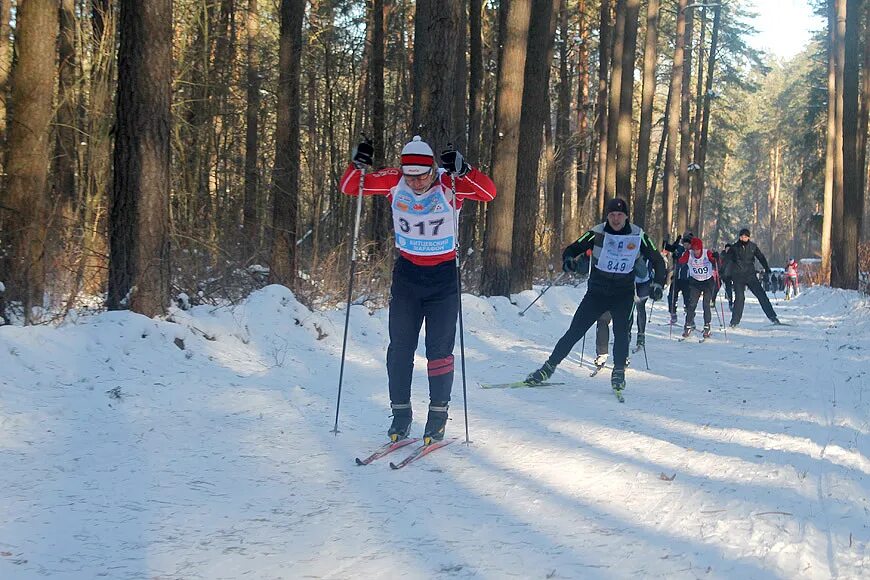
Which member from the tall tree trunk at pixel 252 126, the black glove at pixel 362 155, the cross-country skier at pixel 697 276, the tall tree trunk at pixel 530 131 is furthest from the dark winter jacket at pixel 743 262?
the black glove at pixel 362 155

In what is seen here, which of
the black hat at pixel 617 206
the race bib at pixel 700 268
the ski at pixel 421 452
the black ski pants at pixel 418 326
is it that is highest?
the black hat at pixel 617 206

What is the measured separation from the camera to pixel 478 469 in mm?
5504

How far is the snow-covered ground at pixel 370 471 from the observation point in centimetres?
383

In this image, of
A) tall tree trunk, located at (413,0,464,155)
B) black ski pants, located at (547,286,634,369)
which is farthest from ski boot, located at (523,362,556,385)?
tall tree trunk, located at (413,0,464,155)

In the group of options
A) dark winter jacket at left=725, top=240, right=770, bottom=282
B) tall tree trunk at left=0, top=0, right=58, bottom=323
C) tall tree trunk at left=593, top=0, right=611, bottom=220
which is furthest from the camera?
tall tree trunk at left=593, top=0, right=611, bottom=220

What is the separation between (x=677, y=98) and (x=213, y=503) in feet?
95.6

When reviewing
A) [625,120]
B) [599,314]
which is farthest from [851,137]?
[599,314]

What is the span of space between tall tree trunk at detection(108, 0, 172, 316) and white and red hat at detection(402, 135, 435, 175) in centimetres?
355

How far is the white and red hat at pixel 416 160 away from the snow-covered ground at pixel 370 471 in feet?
6.97

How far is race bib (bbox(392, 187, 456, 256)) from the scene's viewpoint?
247 inches

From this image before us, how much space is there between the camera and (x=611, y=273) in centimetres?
930

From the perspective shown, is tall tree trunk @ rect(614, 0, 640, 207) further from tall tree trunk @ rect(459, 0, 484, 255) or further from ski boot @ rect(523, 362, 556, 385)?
ski boot @ rect(523, 362, 556, 385)

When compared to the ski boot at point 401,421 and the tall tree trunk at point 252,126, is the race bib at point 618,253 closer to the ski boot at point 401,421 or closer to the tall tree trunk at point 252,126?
the ski boot at point 401,421

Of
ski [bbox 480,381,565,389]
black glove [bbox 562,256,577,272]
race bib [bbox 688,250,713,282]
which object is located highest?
race bib [bbox 688,250,713,282]
